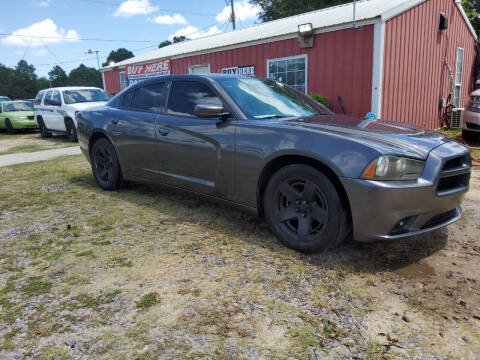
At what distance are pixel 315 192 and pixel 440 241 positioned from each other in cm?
128

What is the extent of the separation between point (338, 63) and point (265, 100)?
718cm

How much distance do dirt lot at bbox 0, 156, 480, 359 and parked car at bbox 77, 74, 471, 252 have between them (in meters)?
0.32

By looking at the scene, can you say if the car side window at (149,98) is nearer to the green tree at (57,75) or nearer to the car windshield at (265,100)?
the car windshield at (265,100)

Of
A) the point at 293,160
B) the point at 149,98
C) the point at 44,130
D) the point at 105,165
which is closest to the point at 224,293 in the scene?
the point at 293,160

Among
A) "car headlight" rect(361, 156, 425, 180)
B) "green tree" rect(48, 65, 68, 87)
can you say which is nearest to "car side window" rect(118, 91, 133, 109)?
"car headlight" rect(361, 156, 425, 180)

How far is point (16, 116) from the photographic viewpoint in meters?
15.6

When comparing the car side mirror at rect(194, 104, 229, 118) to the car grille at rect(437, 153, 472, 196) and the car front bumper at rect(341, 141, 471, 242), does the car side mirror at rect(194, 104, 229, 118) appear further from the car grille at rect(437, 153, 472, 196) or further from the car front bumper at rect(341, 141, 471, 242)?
the car grille at rect(437, 153, 472, 196)

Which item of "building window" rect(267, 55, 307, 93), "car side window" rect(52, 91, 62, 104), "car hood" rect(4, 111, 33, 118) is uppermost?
"building window" rect(267, 55, 307, 93)

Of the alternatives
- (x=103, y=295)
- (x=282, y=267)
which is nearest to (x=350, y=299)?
(x=282, y=267)

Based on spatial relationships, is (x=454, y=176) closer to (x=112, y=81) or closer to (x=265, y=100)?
(x=265, y=100)

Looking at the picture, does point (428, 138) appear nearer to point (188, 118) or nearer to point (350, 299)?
point (350, 299)

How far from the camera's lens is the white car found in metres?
11.4

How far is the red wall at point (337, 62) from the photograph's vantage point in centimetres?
944

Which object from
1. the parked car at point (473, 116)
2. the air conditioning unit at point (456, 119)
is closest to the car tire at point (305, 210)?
the parked car at point (473, 116)
